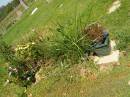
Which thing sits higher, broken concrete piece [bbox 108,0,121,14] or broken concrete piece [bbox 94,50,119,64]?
broken concrete piece [bbox 94,50,119,64]

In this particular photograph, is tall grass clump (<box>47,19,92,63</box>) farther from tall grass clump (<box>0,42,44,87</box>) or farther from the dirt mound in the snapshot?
tall grass clump (<box>0,42,44,87</box>)

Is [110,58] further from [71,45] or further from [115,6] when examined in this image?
[115,6]

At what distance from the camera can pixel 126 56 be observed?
45.2 ft

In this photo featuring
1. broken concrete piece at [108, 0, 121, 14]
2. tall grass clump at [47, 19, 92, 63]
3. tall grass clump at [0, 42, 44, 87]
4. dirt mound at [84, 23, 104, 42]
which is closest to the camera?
dirt mound at [84, 23, 104, 42]

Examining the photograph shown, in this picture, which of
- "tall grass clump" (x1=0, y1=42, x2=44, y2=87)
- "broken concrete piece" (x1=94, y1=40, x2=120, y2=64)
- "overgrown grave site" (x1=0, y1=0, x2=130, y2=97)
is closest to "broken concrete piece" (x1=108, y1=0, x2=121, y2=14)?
"overgrown grave site" (x1=0, y1=0, x2=130, y2=97)

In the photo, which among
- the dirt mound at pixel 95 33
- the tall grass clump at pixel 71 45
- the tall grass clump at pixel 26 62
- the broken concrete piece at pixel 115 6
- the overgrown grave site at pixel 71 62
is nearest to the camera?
the overgrown grave site at pixel 71 62

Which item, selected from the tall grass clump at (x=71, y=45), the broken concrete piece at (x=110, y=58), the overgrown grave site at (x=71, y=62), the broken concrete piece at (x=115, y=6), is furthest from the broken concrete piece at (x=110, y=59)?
the broken concrete piece at (x=115, y=6)

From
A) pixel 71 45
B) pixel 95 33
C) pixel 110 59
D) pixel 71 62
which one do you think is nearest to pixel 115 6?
pixel 95 33

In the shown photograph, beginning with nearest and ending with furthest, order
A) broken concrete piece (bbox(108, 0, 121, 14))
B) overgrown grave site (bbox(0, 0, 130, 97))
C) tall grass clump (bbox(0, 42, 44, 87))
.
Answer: overgrown grave site (bbox(0, 0, 130, 97)), tall grass clump (bbox(0, 42, 44, 87)), broken concrete piece (bbox(108, 0, 121, 14))

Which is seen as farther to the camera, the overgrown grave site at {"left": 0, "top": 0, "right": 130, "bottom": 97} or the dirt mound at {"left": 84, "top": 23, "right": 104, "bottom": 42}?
the dirt mound at {"left": 84, "top": 23, "right": 104, "bottom": 42}

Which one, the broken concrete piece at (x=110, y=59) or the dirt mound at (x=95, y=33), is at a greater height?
the dirt mound at (x=95, y=33)

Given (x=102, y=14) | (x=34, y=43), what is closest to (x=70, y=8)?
(x=102, y=14)

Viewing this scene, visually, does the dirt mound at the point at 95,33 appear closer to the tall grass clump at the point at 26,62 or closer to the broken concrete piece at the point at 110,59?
the broken concrete piece at the point at 110,59

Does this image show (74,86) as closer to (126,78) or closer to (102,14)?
(126,78)
